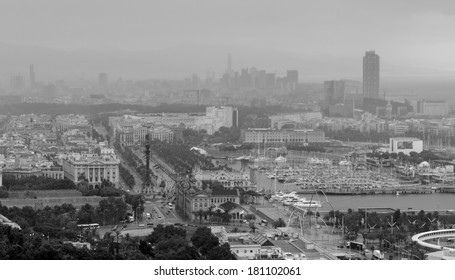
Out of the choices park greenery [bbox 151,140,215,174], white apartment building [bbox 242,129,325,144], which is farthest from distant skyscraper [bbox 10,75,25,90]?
white apartment building [bbox 242,129,325,144]

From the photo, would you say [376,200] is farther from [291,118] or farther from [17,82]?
[291,118]

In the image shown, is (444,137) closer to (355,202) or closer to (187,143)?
(187,143)

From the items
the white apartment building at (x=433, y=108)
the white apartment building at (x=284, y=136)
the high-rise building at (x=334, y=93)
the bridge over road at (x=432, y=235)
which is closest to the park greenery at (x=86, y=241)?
the bridge over road at (x=432, y=235)

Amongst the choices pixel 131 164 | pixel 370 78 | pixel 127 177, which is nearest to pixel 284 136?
pixel 131 164

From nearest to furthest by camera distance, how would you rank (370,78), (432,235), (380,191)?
1. (432,235)
2. (380,191)
3. (370,78)

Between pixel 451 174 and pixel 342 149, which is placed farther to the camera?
pixel 342 149
